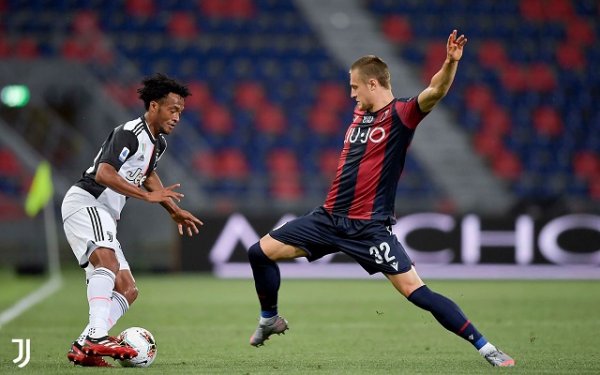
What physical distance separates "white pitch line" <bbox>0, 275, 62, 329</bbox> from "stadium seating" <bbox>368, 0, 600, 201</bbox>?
9.13 metres

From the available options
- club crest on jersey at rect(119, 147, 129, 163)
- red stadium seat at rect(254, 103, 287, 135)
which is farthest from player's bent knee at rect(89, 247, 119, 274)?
red stadium seat at rect(254, 103, 287, 135)

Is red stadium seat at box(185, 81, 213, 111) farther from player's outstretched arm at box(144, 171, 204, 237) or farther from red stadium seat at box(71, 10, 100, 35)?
player's outstretched arm at box(144, 171, 204, 237)

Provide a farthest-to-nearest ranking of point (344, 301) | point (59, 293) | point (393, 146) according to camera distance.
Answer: point (59, 293), point (344, 301), point (393, 146)

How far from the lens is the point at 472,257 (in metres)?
15.5

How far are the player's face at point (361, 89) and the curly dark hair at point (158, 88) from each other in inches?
48.3

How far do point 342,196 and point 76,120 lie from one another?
14.2 m

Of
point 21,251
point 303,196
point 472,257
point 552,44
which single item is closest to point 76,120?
point 21,251

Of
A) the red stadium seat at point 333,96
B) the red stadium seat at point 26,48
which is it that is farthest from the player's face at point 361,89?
the red stadium seat at point 26,48

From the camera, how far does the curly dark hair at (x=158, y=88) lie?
22.9 ft

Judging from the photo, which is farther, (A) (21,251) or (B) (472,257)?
(A) (21,251)

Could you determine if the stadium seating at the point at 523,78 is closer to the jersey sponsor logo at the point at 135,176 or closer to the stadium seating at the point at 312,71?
the stadium seating at the point at 312,71

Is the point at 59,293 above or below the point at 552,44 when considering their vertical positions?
below

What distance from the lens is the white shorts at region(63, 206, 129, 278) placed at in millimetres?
6793

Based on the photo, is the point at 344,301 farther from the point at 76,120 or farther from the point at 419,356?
the point at 76,120
